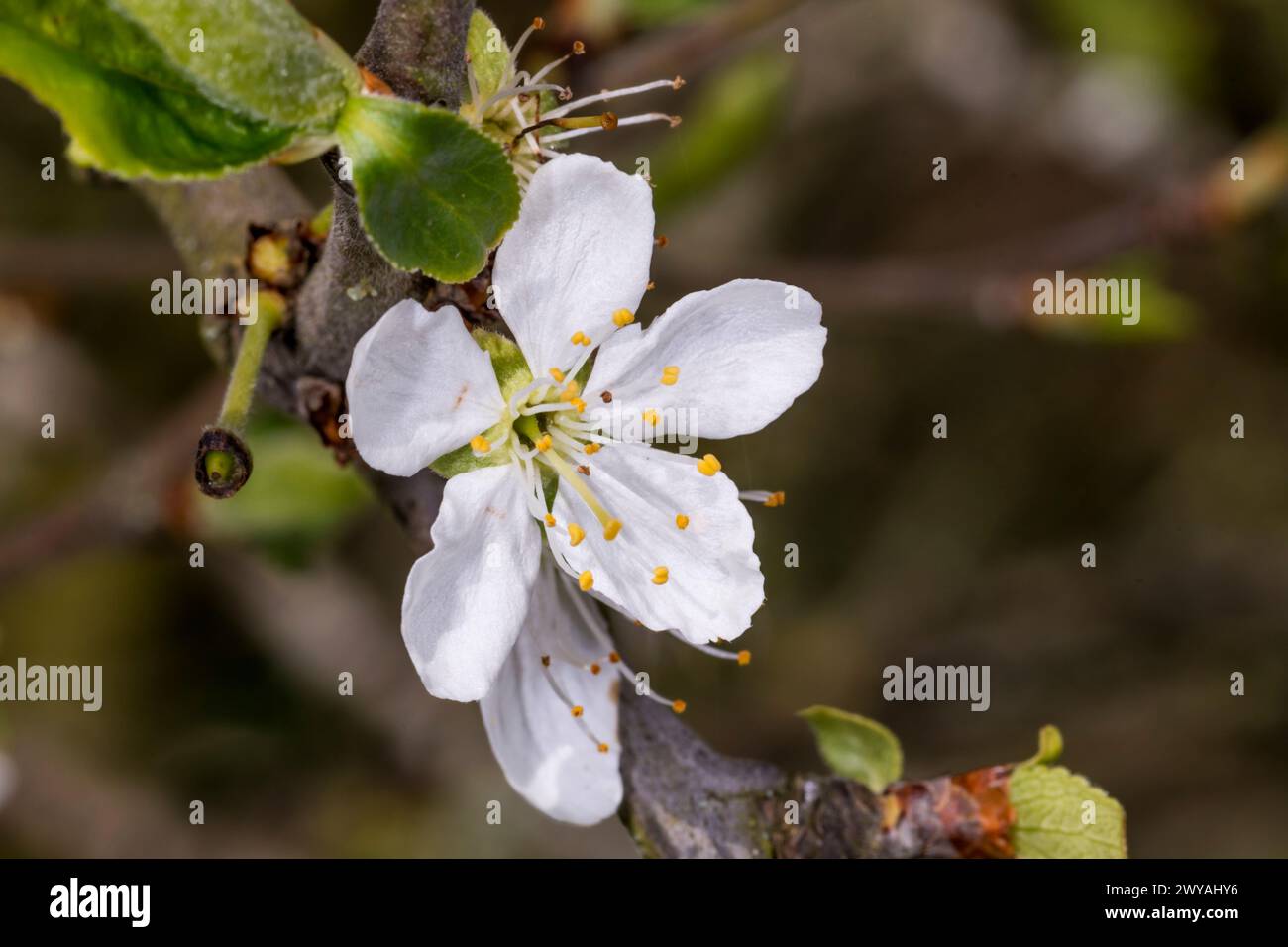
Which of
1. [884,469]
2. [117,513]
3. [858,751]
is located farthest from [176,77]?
[884,469]

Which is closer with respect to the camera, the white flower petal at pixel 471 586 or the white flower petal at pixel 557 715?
the white flower petal at pixel 471 586

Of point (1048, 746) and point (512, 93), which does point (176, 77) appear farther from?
point (1048, 746)

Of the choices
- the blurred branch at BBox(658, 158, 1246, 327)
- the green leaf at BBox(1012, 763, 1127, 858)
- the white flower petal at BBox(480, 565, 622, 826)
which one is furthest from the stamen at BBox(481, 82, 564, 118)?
the blurred branch at BBox(658, 158, 1246, 327)

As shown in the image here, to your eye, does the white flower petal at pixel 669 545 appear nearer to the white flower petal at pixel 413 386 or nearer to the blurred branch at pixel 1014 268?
the white flower petal at pixel 413 386

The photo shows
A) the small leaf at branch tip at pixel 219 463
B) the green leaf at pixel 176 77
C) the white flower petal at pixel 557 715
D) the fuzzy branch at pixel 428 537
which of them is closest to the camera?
the green leaf at pixel 176 77

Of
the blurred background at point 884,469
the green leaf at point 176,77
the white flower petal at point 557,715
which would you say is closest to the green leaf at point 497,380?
the white flower petal at point 557,715

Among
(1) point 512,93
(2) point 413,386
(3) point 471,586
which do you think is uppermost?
(1) point 512,93
